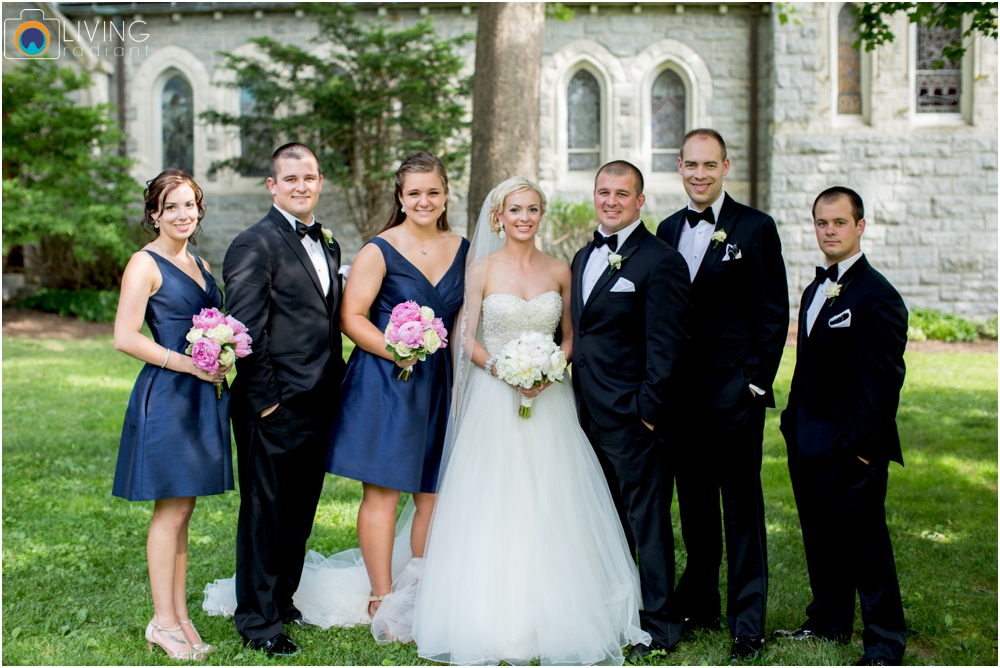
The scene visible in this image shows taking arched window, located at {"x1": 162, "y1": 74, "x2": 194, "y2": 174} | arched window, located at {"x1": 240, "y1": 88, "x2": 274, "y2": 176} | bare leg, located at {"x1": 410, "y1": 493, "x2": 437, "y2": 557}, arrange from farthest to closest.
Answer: arched window, located at {"x1": 162, "y1": 74, "x2": 194, "y2": 174} < arched window, located at {"x1": 240, "y1": 88, "x2": 274, "y2": 176} < bare leg, located at {"x1": 410, "y1": 493, "x2": 437, "y2": 557}

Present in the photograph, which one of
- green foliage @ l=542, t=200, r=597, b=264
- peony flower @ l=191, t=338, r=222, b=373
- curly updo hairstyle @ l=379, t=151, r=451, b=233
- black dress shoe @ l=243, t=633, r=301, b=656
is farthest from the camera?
green foliage @ l=542, t=200, r=597, b=264

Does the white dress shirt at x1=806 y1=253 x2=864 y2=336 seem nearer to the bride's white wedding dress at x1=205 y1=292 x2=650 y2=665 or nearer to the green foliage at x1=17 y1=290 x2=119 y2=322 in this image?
the bride's white wedding dress at x1=205 y1=292 x2=650 y2=665

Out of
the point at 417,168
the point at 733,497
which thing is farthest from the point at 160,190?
the point at 733,497

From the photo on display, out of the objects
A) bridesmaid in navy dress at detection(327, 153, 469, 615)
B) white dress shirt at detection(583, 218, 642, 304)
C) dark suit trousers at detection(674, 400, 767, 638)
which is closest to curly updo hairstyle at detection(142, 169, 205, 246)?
bridesmaid in navy dress at detection(327, 153, 469, 615)

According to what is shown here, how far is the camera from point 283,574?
4.27m

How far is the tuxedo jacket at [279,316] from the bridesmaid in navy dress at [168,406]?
19cm

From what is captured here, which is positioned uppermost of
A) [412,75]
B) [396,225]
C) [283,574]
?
[412,75]

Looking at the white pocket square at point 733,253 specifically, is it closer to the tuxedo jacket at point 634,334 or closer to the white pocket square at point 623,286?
the tuxedo jacket at point 634,334

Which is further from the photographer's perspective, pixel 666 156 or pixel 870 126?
pixel 666 156

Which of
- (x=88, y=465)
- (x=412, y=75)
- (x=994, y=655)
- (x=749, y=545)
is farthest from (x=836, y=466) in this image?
(x=412, y=75)

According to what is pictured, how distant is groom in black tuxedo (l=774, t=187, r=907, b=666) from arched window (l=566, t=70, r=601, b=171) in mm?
12264

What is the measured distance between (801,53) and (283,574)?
13725 millimetres

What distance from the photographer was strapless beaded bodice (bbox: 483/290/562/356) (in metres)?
4.18

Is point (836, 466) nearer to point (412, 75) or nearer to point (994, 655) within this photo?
point (994, 655)
